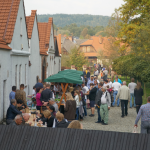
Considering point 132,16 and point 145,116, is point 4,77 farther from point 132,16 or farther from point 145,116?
point 132,16

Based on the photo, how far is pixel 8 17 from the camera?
50.9 feet

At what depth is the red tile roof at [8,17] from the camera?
48.0ft

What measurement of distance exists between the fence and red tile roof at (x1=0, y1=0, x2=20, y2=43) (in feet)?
28.8

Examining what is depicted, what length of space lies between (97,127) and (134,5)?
1974cm

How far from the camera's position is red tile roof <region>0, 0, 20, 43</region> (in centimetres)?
1462

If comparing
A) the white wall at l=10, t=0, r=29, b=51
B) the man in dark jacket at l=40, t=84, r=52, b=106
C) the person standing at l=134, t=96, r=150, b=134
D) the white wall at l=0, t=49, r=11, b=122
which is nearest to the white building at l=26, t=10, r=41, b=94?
the white wall at l=10, t=0, r=29, b=51

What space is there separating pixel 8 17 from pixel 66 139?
11.0 metres

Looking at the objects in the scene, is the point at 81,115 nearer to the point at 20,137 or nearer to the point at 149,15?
the point at 20,137

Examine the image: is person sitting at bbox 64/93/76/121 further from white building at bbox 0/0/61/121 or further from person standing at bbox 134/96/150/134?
white building at bbox 0/0/61/121

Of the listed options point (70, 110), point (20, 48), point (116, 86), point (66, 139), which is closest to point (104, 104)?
point (70, 110)

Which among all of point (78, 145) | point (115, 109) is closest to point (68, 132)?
point (78, 145)

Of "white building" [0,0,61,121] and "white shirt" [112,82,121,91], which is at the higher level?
"white building" [0,0,61,121]

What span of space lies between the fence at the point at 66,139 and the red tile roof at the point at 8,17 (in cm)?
878

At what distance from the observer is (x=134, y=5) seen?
28.8 meters
